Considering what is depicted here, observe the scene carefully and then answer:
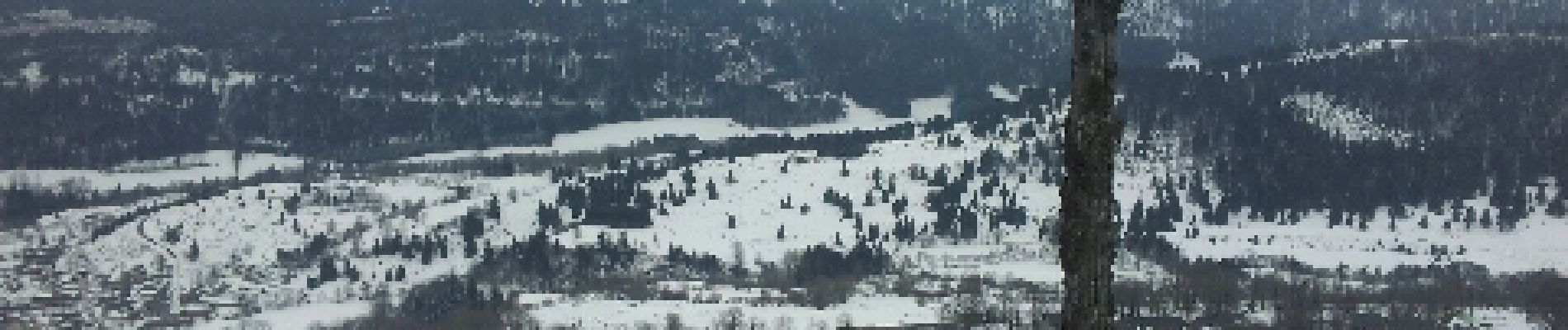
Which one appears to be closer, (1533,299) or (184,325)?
(1533,299)

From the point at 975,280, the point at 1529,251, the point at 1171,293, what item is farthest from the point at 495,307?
the point at 1529,251

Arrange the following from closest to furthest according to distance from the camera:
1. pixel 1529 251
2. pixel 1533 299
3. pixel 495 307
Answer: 1. pixel 1533 299
2. pixel 495 307
3. pixel 1529 251

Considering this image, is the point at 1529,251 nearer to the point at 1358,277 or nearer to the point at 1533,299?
the point at 1358,277

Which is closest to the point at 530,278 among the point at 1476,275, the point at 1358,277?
the point at 1358,277

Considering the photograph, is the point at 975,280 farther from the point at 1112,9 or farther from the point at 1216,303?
the point at 1112,9

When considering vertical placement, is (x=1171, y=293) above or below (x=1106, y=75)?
below

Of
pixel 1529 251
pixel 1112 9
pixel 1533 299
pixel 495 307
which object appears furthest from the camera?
pixel 1529 251
